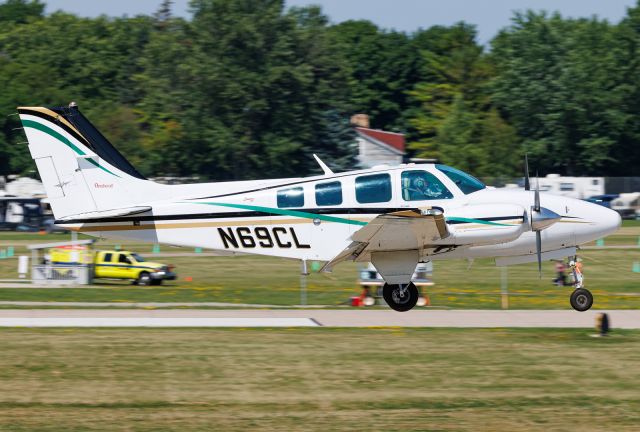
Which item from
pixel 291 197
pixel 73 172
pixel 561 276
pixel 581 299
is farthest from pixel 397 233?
pixel 561 276

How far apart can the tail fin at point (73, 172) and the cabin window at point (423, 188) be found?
5.74 metres

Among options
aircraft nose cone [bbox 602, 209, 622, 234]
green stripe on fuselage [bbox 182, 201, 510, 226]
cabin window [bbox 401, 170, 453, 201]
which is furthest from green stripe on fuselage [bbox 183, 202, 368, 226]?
aircraft nose cone [bbox 602, 209, 622, 234]

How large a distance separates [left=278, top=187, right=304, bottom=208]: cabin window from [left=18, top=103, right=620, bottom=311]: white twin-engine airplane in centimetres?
2

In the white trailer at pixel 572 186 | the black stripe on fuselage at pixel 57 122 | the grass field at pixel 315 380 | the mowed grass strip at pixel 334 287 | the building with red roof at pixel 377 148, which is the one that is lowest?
the grass field at pixel 315 380

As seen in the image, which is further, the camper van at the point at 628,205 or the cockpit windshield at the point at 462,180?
the camper van at the point at 628,205

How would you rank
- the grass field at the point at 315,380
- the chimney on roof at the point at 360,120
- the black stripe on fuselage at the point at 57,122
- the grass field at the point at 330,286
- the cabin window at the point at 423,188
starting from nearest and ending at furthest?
1. the cabin window at the point at 423,188
2. the grass field at the point at 315,380
3. the black stripe on fuselage at the point at 57,122
4. the grass field at the point at 330,286
5. the chimney on roof at the point at 360,120

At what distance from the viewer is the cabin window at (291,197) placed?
21.8 meters

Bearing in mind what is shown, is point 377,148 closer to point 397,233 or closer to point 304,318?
point 304,318

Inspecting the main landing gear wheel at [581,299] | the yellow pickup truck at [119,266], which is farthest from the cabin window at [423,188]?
the yellow pickup truck at [119,266]

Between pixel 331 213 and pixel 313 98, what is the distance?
58559 mm

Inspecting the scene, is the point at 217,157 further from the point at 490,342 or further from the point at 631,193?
the point at 490,342

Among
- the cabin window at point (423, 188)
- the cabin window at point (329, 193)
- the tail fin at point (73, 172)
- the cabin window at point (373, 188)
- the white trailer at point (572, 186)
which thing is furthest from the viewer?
the white trailer at point (572, 186)

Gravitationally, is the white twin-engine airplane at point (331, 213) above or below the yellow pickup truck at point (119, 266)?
above

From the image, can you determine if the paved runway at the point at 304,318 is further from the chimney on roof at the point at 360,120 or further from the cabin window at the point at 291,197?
the chimney on roof at the point at 360,120
